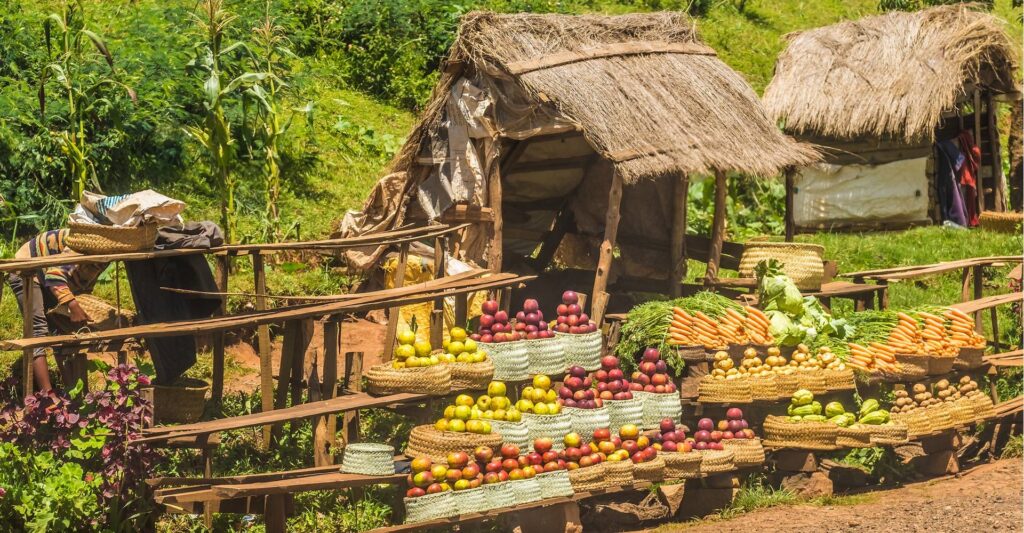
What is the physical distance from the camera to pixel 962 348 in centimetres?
1132

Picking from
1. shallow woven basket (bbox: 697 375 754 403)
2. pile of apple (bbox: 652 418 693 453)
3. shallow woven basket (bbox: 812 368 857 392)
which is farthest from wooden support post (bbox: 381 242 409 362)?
shallow woven basket (bbox: 812 368 857 392)

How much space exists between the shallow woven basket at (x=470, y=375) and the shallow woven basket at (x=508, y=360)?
156 mm

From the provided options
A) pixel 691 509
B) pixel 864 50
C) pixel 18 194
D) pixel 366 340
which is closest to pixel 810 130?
pixel 864 50

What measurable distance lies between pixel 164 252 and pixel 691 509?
14.0 feet

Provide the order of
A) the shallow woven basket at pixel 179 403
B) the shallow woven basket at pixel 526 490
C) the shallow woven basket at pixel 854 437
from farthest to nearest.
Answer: the shallow woven basket at pixel 854 437, the shallow woven basket at pixel 179 403, the shallow woven basket at pixel 526 490

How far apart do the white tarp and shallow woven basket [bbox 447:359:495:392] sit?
1057cm

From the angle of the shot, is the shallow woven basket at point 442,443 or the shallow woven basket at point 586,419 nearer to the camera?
the shallow woven basket at point 442,443

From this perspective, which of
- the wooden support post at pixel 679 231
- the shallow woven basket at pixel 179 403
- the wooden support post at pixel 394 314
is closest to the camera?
the shallow woven basket at pixel 179 403

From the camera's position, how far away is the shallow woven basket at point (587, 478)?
8.55 metres

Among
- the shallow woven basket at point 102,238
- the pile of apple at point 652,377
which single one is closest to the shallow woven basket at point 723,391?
the pile of apple at point 652,377

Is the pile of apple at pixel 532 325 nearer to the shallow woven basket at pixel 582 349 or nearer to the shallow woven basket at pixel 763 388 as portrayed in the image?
the shallow woven basket at pixel 582 349

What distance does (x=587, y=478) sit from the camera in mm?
8578

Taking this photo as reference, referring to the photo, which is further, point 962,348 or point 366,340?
point 366,340

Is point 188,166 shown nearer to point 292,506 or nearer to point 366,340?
point 366,340
